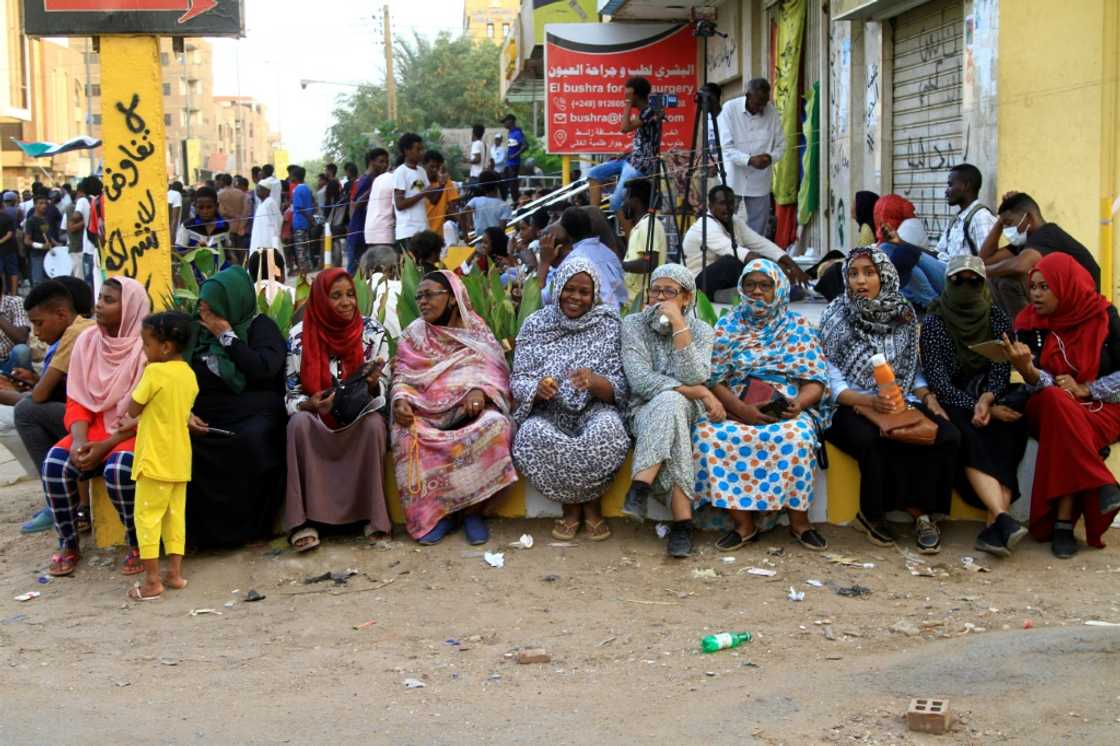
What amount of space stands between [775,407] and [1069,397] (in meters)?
1.31

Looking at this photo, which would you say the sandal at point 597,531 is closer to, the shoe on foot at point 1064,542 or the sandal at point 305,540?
the sandal at point 305,540

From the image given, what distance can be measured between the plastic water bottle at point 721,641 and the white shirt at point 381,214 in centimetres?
832

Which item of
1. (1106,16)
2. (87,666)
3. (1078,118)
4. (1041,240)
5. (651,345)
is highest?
(1106,16)

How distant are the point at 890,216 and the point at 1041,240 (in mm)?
1228

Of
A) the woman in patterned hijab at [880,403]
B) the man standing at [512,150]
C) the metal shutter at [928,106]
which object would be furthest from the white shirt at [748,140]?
the man standing at [512,150]

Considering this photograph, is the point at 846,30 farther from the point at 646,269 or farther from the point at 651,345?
the point at 651,345

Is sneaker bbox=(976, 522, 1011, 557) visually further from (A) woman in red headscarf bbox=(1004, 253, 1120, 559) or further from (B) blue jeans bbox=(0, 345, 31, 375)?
(B) blue jeans bbox=(0, 345, 31, 375)

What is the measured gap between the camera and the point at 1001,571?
5969mm

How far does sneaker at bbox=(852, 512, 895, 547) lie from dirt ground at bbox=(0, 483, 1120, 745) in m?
0.05

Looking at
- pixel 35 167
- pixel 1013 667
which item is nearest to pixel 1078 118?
pixel 1013 667

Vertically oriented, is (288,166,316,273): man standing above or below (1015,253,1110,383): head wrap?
above

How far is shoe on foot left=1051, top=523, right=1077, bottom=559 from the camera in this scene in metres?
6.05

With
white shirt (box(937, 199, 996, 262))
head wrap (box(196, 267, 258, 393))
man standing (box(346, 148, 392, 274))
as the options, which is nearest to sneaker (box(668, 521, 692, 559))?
head wrap (box(196, 267, 258, 393))

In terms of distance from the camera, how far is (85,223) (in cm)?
1833
